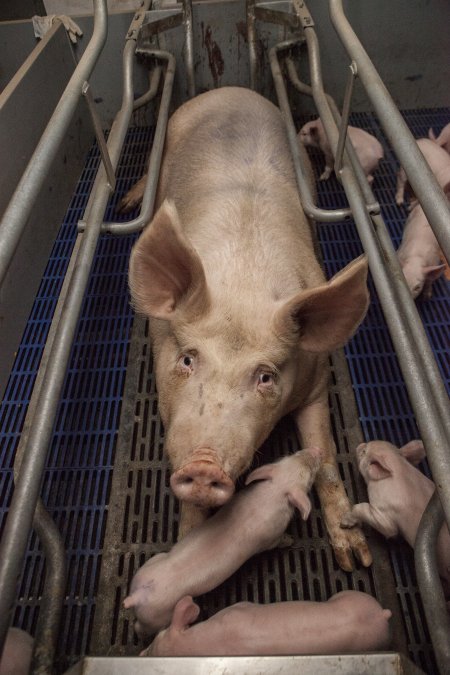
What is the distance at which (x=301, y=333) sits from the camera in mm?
2082

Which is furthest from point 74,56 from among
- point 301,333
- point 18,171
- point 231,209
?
point 301,333

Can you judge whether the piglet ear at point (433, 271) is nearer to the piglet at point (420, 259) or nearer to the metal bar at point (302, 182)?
the piglet at point (420, 259)

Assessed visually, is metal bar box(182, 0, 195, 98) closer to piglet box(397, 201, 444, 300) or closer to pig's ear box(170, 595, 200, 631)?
piglet box(397, 201, 444, 300)

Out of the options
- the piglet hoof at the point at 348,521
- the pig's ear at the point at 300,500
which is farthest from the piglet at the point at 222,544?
the piglet hoof at the point at 348,521

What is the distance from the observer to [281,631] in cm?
166

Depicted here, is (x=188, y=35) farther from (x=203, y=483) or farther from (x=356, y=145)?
(x=203, y=483)

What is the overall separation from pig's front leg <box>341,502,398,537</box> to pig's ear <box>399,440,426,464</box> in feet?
0.98

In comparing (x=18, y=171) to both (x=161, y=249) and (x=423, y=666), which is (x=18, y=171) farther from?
(x=423, y=666)

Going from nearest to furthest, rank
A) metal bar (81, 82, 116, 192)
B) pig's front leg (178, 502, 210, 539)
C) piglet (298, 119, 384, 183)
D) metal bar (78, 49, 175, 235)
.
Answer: metal bar (81, 82, 116, 192) < pig's front leg (178, 502, 210, 539) < metal bar (78, 49, 175, 235) < piglet (298, 119, 384, 183)

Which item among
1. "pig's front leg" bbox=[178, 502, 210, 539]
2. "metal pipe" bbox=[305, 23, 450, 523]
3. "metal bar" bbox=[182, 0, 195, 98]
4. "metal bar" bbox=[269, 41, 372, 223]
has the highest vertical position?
"metal bar" bbox=[182, 0, 195, 98]

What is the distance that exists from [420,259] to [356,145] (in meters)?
1.04

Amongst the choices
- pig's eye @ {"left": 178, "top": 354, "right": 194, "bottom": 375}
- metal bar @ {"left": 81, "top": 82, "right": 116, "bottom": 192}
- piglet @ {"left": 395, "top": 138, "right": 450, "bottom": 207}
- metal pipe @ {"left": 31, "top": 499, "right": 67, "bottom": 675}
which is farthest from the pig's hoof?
piglet @ {"left": 395, "top": 138, "right": 450, "bottom": 207}

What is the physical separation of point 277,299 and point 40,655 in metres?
1.48

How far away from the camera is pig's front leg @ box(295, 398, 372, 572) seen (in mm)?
2213
